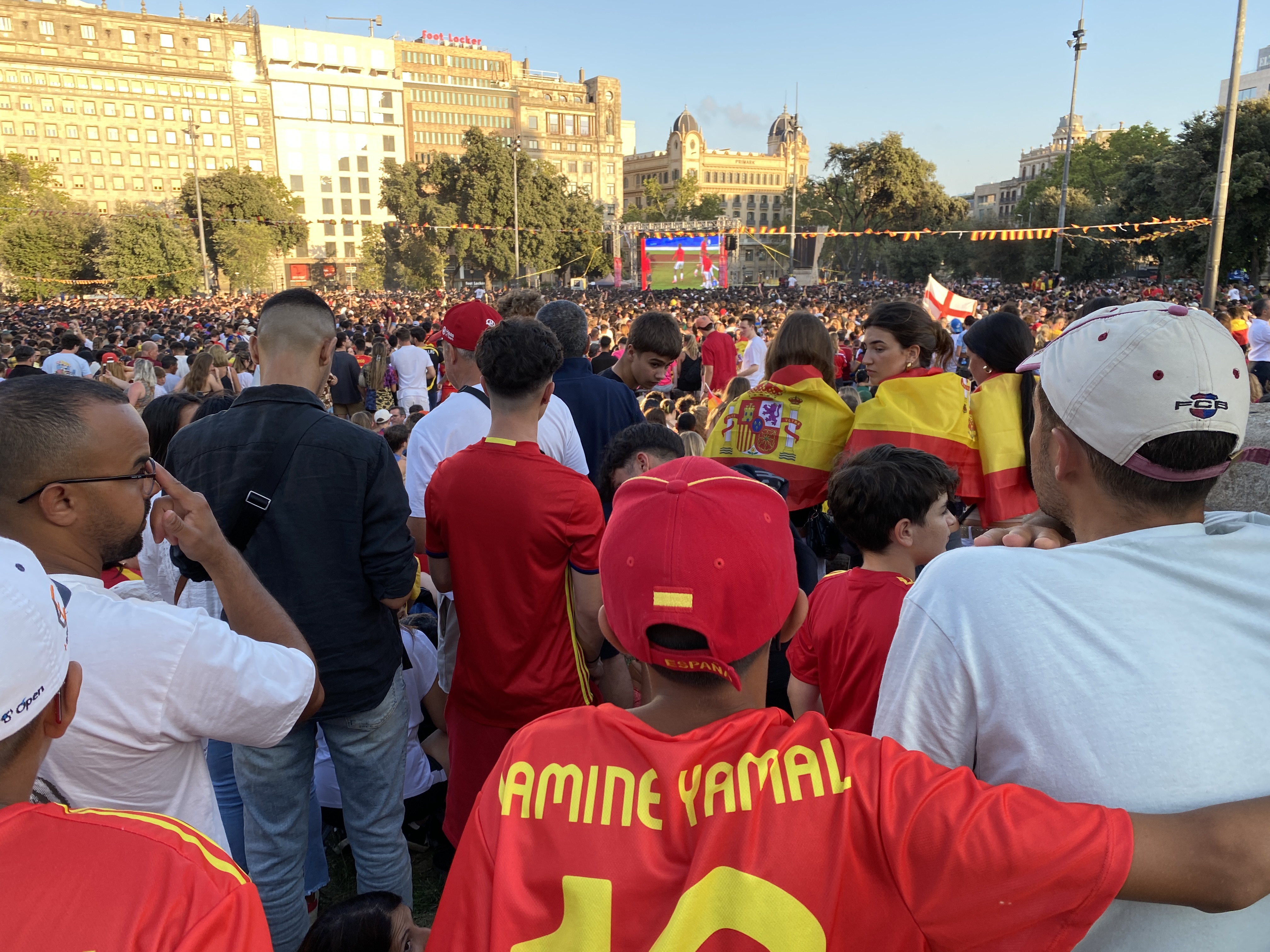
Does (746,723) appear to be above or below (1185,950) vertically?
above

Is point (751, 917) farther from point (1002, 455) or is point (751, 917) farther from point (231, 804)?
point (1002, 455)

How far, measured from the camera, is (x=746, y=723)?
1144mm

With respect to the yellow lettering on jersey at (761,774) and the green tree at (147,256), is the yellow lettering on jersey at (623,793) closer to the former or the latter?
the yellow lettering on jersey at (761,774)

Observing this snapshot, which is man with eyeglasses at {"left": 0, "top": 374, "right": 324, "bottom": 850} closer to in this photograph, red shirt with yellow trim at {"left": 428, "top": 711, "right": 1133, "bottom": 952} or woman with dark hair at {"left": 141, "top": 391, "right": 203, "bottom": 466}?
red shirt with yellow trim at {"left": 428, "top": 711, "right": 1133, "bottom": 952}

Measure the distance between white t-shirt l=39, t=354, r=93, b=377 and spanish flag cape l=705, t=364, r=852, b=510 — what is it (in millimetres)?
8320

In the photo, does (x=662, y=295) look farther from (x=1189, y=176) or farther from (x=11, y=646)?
(x=11, y=646)

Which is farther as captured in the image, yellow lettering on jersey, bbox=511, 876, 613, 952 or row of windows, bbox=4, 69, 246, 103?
row of windows, bbox=4, 69, 246, 103

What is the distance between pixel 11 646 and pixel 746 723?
3.24ft

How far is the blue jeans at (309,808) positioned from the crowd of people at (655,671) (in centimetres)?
1

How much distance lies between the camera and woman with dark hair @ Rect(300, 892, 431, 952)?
1907 millimetres

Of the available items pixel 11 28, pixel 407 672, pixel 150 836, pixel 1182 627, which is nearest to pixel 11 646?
pixel 150 836

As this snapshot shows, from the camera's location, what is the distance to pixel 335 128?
92562 millimetres

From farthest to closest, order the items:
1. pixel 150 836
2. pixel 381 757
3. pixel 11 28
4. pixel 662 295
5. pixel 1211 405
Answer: pixel 11 28, pixel 662 295, pixel 381 757, pixel 1211 405, pixel 150 836

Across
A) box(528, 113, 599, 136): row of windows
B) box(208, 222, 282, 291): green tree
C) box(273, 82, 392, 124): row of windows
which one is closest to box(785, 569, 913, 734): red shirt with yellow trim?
box(208, 222, 282, 291): green tree
